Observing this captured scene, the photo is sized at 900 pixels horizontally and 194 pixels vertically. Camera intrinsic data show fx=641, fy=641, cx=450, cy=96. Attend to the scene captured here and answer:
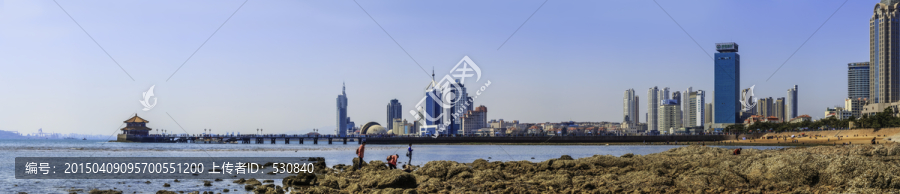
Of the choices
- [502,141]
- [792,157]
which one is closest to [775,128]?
[502,141]

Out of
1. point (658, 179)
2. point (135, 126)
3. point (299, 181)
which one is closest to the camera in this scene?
point (658, 179)

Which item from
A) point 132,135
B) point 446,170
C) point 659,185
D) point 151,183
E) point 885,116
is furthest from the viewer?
point 132,135

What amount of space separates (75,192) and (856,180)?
2200 centimetres

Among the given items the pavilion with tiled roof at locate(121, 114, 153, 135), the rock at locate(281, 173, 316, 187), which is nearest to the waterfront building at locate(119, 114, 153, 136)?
the pavilion with tiled roof at locate(121, 114, 153, 135)

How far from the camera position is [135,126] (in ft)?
452

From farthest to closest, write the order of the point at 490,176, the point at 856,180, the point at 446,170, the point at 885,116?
the point at 885,116
the point at 446,170
the point at 490,176
the point at 856,180

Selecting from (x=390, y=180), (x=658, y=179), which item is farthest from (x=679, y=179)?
(x=390, y=180)

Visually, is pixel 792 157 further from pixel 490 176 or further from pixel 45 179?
pixel 45 179

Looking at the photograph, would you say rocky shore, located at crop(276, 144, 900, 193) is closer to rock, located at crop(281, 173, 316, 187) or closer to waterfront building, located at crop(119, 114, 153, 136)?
rock, located at crop(281, 173, 316, 187)

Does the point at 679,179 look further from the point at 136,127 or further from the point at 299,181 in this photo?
the point at 136,127

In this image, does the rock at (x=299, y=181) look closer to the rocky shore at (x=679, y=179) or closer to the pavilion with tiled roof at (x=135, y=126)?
the rocky shore at (x=679, y=179)

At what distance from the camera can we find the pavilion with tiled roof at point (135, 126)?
136 metres

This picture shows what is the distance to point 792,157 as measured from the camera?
16.6m

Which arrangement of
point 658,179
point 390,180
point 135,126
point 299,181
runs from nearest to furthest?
point 658,179
point 390,180
point 299,181
point 135,126
